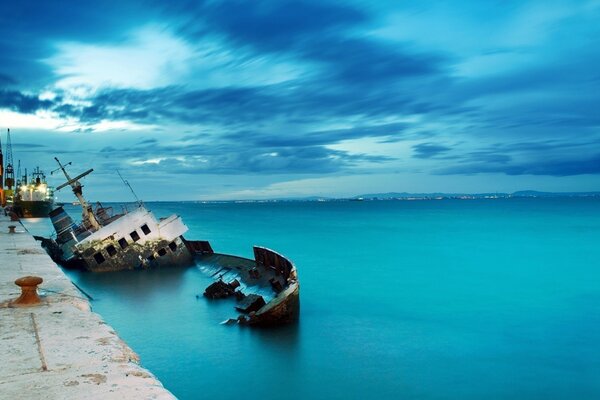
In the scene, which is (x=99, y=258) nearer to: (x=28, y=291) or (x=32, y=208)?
(x=28, y=291)

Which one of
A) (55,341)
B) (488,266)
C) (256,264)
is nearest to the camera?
(55,341)

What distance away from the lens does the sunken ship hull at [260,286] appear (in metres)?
17.3

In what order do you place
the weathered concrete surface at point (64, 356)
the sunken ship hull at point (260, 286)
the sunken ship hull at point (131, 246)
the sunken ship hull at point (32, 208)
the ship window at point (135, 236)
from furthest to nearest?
the sunken ship hull at point (32, 208)
the ship window at point (135, 236)
the sunken ship hull at point (131, 246)
the sunken ship hull at point (260, 286)
the weathered concrete surface at point (64, 356)

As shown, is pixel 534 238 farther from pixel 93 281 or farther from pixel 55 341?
pixel 55 341

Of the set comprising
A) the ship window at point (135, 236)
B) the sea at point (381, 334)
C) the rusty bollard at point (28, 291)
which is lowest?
the sea at point (381, 334)

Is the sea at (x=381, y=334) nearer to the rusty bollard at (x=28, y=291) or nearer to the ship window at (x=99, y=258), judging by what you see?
the ship window at (x=99, y=258)

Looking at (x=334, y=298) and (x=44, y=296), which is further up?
(x=44, y=296)

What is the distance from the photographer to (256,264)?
25.9 m

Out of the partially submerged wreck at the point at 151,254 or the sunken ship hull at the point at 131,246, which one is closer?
the partially submerged wreck at the point at 151,254

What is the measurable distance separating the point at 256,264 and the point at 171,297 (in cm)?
458

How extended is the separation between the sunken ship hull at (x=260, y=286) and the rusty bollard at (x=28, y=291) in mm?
9864

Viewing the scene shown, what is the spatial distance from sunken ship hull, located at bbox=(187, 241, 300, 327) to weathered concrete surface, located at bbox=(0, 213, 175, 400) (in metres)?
9.18

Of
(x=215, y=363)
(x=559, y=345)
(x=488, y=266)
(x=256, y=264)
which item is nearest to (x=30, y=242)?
(x=215, y=363)

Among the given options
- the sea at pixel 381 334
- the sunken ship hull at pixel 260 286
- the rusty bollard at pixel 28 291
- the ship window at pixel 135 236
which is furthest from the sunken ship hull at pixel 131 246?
the rusty bollard at pixel 28 291
